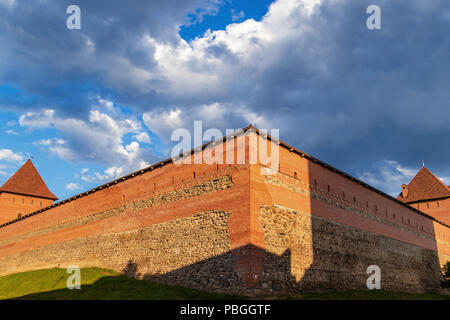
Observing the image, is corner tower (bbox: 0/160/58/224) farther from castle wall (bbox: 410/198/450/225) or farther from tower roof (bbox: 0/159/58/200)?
castle wall (bbox: 410/198/450/225)

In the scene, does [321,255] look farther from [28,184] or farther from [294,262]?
[28,184]

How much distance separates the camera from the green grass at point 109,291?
45.0ft

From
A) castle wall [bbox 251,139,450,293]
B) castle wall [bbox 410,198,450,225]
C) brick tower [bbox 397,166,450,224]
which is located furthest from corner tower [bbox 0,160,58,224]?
castle wall [bbox 410,198,450,225]

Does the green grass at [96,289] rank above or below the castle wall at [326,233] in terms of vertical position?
below

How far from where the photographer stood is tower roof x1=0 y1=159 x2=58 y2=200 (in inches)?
1533

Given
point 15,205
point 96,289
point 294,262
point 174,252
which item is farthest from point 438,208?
point 15,205

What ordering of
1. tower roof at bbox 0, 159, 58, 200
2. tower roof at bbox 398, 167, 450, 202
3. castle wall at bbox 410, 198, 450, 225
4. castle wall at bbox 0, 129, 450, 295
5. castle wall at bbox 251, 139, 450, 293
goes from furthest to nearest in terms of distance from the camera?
tower roof at bbox 0, 159, 58, 200 → tower roof at bbox 398, 167, 450, 202 → castle wall at bbox 410, 198, 450, 225 → castle wall at bbox 251, 139, 450, 293 → castle wall at bbox 0, 129, 450, 295

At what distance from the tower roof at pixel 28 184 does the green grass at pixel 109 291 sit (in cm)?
2071

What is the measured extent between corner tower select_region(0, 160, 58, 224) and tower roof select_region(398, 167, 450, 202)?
36.3 meters

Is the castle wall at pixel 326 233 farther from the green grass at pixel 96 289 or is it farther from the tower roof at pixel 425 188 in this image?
the tower roof at pixel 425 188

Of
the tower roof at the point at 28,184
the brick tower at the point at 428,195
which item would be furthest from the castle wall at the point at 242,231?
the tower roof at the point at 28,184

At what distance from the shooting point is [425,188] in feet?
119
